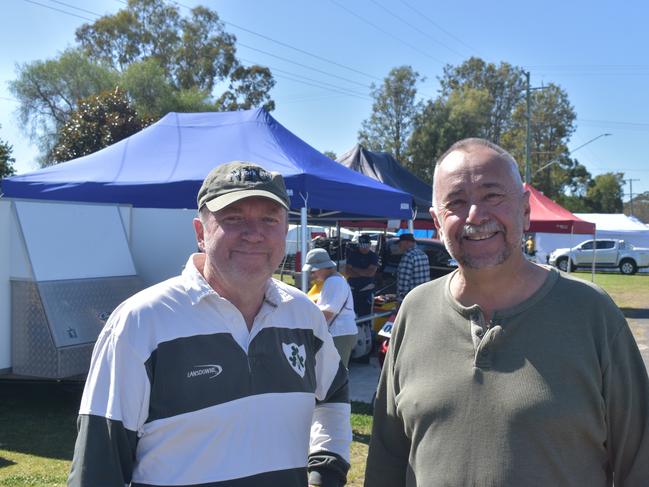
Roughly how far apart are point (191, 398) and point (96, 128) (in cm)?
2159

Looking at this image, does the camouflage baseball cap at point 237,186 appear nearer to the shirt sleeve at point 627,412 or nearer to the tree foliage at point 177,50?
the shirt sleeve at point 627,412

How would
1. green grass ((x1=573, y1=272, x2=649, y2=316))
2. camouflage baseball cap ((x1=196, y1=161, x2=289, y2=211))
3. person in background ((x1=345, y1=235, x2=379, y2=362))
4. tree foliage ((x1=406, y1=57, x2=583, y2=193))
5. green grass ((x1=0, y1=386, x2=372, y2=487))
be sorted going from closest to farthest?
camouflage baseball cap ((x1=196, y1=161, x2=289, y2=211))
green grass ((x1=0, y1=386, x2=372, y2=487))
person in background ((x1=345, y1=235, x2=379, y2=362))
green grass ((x1=573, y1=272, x2=649, y2=316))
tree foliage ((x1=406, y1=57, x2=583, y2=193))

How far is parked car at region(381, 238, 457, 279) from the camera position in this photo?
13.7m

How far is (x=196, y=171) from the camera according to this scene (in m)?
8.17

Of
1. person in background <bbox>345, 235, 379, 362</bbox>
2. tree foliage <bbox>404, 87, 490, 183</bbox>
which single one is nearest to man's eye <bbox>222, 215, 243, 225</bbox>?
person in background <bbox>345, 235, 379, 362</bbox>

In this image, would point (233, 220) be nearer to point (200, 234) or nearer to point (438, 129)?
point (200, 234)

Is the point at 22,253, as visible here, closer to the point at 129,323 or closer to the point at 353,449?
the point at 353,449

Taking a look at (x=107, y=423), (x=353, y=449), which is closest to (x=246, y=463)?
(x=107, y=423)

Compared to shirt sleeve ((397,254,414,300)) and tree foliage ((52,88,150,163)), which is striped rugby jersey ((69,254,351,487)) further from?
tree foliage ((52,88,150,163))

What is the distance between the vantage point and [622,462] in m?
1.84

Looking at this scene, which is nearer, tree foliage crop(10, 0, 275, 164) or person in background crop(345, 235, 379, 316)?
person in background crop(345, 235, 379, 316)

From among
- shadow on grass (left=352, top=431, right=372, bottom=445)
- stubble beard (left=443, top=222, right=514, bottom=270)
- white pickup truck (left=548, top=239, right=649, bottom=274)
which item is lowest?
Result: shadow on grass (left=352, top=431, right=372, bottom=445)

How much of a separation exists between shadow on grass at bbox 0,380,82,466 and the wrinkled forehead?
4.80 metres

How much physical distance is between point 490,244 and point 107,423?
4.11ft
